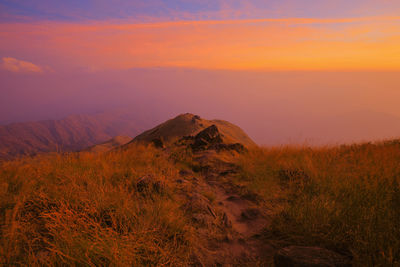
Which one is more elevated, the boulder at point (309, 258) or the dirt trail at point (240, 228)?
the boulder at point (309, 258)

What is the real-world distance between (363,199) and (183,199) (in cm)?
311

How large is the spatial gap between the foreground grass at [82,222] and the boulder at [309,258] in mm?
1127

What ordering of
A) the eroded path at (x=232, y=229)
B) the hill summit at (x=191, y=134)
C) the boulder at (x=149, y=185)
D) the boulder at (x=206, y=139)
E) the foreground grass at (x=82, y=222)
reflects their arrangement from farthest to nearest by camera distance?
the hill summit at (x=191, y=134)
the boulder at (x=206, y=139)
the boulder at (x=149, y=185)
the eroded path at (x=232, y=229)
the foreground grass at (x=82, y=222)

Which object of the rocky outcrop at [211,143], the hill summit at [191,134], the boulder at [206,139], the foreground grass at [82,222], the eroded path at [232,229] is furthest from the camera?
the hill summit at [191,134]

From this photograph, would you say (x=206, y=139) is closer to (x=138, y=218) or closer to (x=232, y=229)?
(x=232, y=229)

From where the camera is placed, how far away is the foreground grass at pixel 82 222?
2.02 m

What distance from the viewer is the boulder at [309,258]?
2.11m

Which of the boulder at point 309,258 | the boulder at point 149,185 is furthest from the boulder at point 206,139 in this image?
the boulder at point 309,258

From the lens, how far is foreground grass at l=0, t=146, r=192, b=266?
202 cm

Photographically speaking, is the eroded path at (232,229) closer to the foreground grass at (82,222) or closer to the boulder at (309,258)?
the boulder at (309,258)

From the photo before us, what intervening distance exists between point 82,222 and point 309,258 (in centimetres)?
264

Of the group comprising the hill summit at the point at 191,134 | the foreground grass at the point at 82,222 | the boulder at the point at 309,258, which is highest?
the foreground grass at the point at 82,222

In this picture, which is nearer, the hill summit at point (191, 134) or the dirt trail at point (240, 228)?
the dirt trail at point (240, 228)

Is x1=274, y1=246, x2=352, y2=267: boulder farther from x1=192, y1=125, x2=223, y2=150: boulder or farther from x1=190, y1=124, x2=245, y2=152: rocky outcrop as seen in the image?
x1=192, y1=125, x2=223, y2=150: boulder
